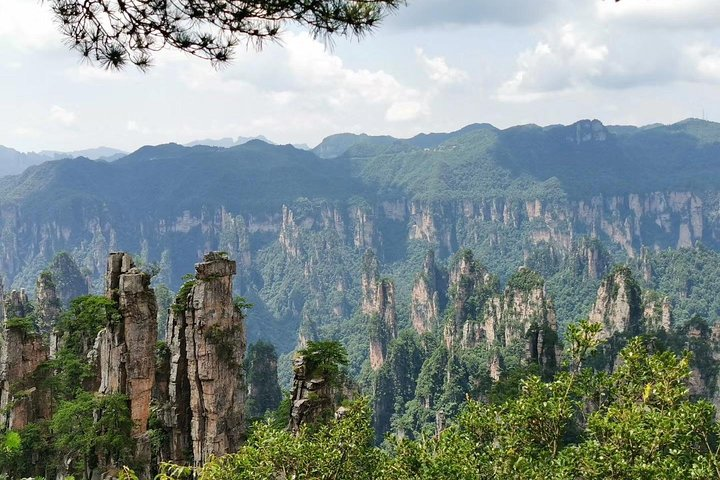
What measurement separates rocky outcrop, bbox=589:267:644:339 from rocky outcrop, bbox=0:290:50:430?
57.9 m

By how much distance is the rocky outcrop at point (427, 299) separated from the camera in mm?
115688

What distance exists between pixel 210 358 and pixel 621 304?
192 feet

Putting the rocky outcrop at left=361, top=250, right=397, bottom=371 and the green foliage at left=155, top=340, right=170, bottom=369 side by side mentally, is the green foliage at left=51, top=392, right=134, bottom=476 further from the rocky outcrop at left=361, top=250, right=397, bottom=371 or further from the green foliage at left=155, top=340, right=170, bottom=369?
the rocky outcrop at left=361, top=250, right=397, bottom=371

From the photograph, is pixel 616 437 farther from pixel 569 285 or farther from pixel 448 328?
pixel 569 285

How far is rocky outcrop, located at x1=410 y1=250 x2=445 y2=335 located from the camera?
11569cm

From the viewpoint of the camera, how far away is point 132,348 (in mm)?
23703

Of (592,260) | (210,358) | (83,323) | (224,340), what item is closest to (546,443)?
(224,340)

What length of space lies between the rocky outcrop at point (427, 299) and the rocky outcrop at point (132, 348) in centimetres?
9205

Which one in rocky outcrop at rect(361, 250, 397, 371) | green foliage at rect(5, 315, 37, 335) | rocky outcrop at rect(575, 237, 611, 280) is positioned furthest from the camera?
rocky outcrop at rect(575, 237, 611, 280)

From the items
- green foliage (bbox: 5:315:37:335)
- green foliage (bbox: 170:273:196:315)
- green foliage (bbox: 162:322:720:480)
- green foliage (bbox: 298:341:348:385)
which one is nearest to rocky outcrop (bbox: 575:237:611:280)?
green foliage (bbox: 298:341:348:385)

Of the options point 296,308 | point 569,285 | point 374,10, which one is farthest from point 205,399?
point 296,308

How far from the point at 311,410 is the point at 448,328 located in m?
65.1

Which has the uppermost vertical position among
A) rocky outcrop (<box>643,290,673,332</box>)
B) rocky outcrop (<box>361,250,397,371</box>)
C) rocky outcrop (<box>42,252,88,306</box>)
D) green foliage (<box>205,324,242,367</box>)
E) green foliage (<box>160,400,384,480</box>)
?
green foliage (<box>160,400,384,480</box>)

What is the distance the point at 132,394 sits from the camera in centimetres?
2350
